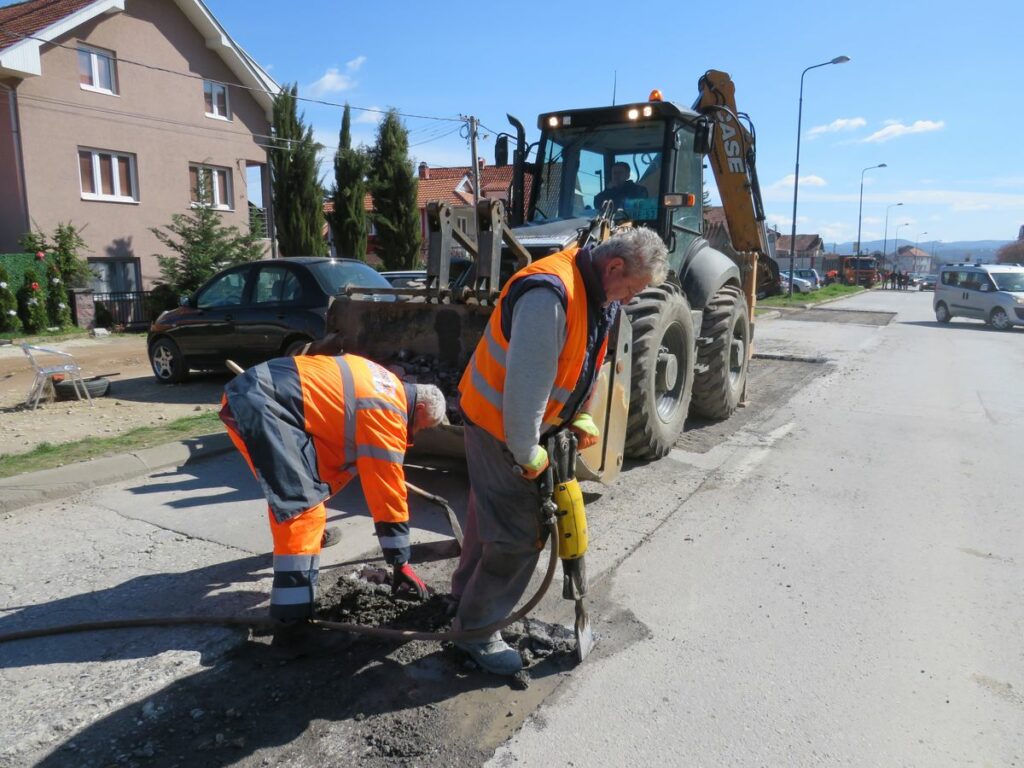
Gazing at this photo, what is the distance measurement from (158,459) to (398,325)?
222 centimetres

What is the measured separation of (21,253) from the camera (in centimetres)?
1622

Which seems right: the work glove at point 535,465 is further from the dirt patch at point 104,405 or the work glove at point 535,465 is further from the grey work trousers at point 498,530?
the dirt patch at point 104,405

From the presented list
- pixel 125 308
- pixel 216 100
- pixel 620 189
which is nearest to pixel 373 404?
pixel 620 189

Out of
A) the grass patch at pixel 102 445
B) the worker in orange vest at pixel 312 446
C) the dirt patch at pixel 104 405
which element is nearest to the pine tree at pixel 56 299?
the dirt patch at pixel 104 405

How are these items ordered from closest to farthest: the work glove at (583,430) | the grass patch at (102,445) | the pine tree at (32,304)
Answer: the work glove at (583,430) < the grass patch at (102,445) < the pine tree at (32,304)

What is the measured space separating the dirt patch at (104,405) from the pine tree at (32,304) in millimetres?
4020

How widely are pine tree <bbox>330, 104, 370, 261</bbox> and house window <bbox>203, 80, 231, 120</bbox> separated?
3.35 metres

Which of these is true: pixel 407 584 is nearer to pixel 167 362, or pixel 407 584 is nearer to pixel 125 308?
pixel 167 362

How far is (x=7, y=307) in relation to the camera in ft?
50.8

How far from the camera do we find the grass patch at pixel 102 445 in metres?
5.60

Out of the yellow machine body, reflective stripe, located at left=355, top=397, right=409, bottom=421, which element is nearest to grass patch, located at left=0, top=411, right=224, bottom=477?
reflective stripe, located at left=355, top=397, right=409, bottom=421

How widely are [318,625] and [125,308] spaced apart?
17581mm

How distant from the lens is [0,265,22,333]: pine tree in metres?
15.4

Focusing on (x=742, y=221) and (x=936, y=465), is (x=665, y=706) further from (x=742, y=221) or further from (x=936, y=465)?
(x=742, y=221)
